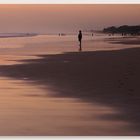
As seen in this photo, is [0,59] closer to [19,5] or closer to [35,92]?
[35,92]

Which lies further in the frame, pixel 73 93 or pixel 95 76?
pixel 95 76

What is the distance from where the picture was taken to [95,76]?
6.37 m

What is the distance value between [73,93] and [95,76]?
801 mm

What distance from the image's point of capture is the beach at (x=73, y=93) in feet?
14.8

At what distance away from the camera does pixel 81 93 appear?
18.5ft

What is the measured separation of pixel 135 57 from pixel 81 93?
7.10 feet

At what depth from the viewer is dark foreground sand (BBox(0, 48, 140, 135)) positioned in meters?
5.21

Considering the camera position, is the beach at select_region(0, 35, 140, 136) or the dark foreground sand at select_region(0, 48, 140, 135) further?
the dark foreground sand at select_region(0, 48, 140, 135)

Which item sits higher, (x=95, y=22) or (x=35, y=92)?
(x=95, y=22)

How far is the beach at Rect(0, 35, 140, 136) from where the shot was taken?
4516mm

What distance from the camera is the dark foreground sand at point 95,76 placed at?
17.1 feet

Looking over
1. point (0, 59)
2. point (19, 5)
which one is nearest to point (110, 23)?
point (19, 5)

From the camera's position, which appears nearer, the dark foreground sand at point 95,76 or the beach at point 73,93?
the beach at point 73,93

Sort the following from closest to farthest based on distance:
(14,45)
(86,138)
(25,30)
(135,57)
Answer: (86,138) < (25,30) < (135,57) < (14,45)
